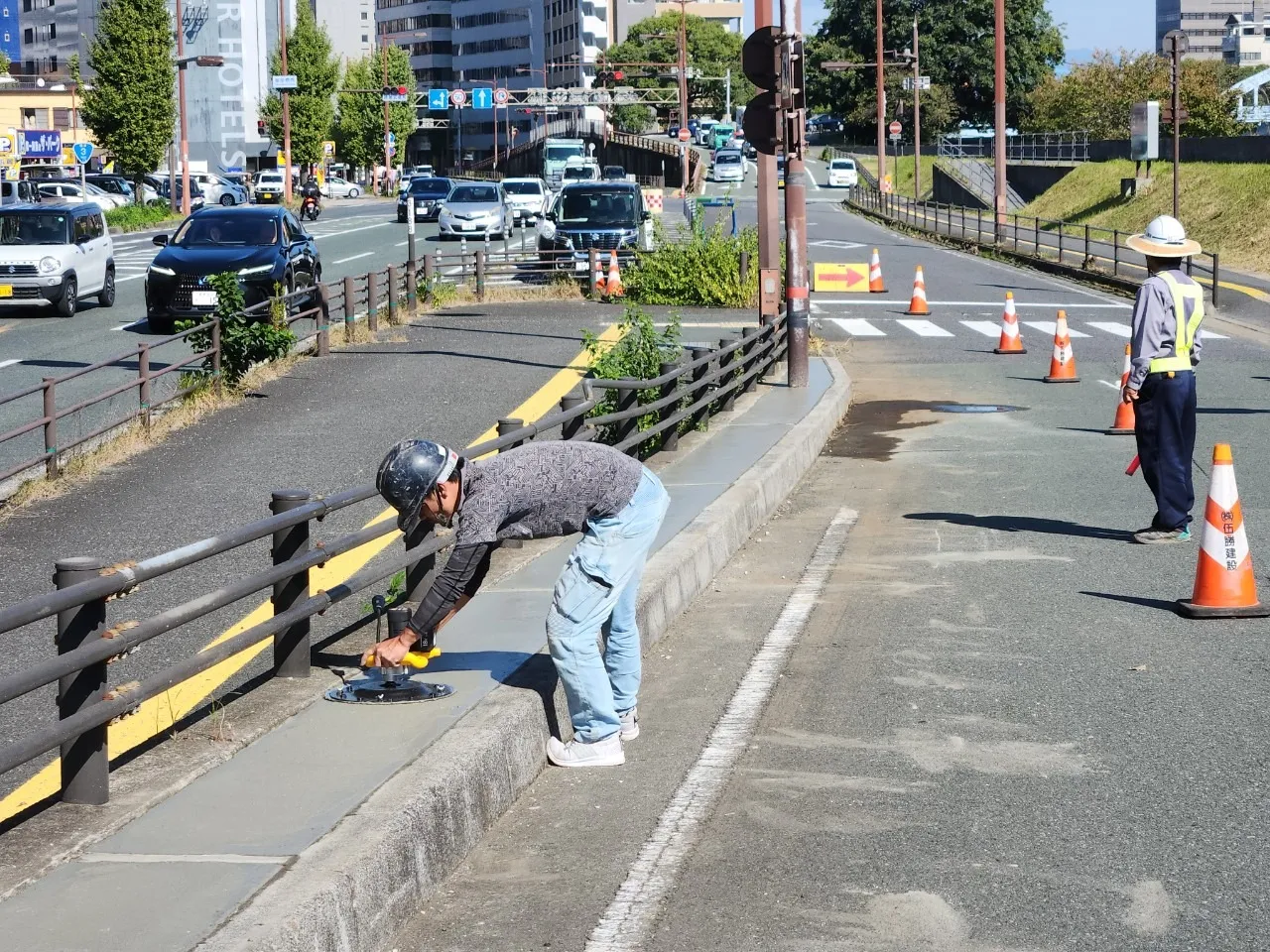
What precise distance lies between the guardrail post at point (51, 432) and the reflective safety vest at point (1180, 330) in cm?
882

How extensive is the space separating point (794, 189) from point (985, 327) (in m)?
11.1

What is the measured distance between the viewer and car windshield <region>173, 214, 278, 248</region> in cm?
2647

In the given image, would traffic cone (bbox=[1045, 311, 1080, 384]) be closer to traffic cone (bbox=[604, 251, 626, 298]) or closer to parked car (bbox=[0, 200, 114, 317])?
traffic cone (bbox=[604, 251, 626, 298])

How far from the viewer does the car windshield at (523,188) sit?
5578 centimetres

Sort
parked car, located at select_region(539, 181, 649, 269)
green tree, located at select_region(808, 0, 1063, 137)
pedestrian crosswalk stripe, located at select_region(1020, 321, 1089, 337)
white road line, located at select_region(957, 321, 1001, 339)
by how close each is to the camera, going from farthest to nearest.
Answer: green tree, located at select_region(808, 0, 1063, 137), parked car, located at select_region(539, 181, 649, 269), white road line, located at select_region(957, 321, 1001, 339), pedestrian crosswalk stripe, located at select_region(1020, 321, 1089, 337)

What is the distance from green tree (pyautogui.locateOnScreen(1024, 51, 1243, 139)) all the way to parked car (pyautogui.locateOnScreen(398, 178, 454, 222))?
Answer: 34.2 metres

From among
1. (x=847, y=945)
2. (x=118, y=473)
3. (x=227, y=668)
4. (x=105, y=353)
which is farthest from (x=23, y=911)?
(x=105, y=353)

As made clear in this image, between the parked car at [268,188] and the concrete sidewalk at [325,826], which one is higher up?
the parked car at [268,188]

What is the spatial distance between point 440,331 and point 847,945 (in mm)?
23294

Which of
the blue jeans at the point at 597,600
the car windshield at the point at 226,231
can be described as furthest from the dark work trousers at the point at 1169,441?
the car windshield at the point at 226,231

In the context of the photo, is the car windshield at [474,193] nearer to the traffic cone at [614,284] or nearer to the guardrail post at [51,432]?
the traffic cone at [614,284]

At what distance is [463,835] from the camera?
5324 millimetres

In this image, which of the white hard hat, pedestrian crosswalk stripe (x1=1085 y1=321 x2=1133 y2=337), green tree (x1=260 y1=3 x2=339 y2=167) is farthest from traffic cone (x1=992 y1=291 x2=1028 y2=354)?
green tree (x1=260 y1=3 x2=339 y2=167)

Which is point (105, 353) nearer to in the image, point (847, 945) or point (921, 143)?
point (847, 945)
